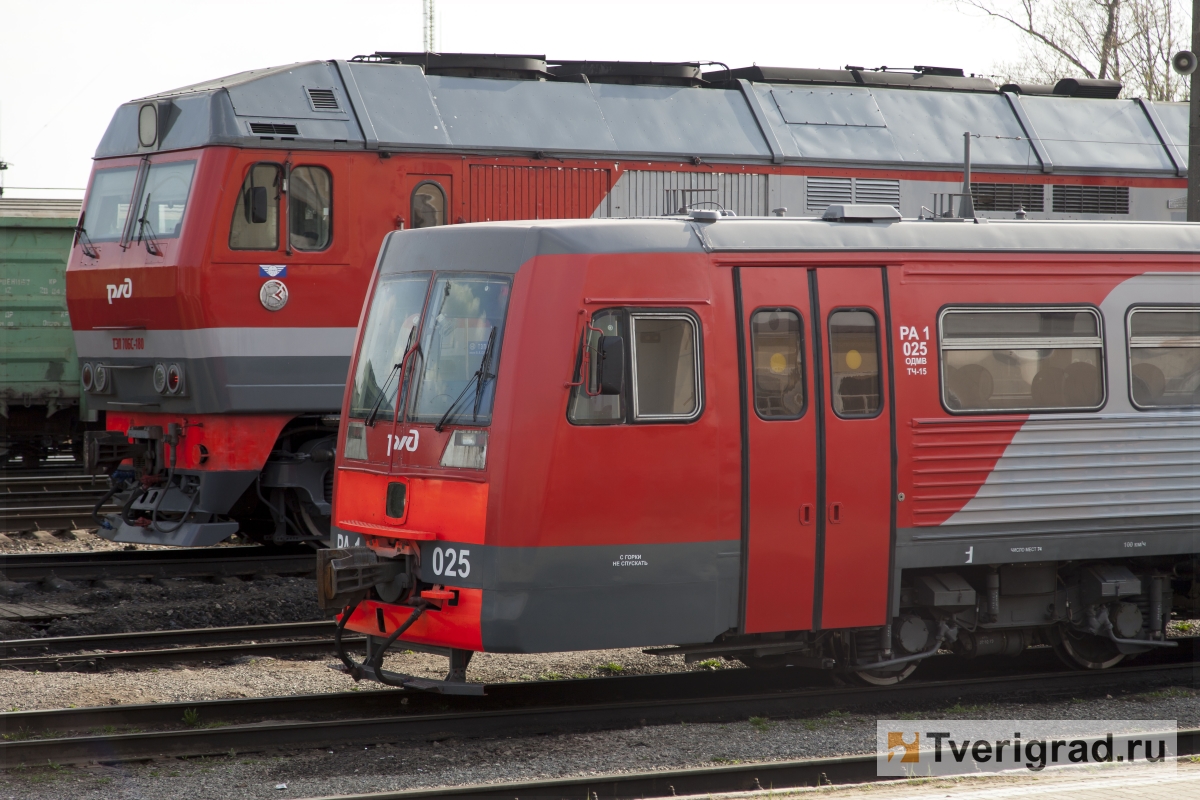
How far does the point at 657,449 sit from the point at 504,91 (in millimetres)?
5771

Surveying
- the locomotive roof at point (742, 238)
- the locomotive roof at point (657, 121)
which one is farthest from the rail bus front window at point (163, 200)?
the locomotive roof at point (742, 238)

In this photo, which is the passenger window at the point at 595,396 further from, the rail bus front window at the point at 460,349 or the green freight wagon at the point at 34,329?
the green freight wagon at the point at 34,329

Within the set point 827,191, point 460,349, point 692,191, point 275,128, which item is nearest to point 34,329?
point 275,128

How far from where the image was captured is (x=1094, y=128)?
46.8 ft

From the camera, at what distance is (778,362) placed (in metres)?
7.83

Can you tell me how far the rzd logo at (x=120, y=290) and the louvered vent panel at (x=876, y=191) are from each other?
22.3ft

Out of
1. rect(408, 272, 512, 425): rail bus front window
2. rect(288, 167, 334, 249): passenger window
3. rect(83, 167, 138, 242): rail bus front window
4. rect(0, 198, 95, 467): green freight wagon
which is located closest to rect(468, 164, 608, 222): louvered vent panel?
rect(288, 167, 334, 249): passenger window

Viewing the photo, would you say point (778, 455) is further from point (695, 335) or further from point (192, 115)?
point (192, 115)

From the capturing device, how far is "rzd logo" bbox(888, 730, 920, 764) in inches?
283

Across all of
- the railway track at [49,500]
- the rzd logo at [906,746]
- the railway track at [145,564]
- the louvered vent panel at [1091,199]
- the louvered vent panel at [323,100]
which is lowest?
the rzd logo at [906,746]

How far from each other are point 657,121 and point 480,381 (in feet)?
18.9

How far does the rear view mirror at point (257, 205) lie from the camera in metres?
11.1

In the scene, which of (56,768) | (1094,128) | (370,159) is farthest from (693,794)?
(1094,128)

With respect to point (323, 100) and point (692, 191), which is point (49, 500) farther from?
point (692, 191)
